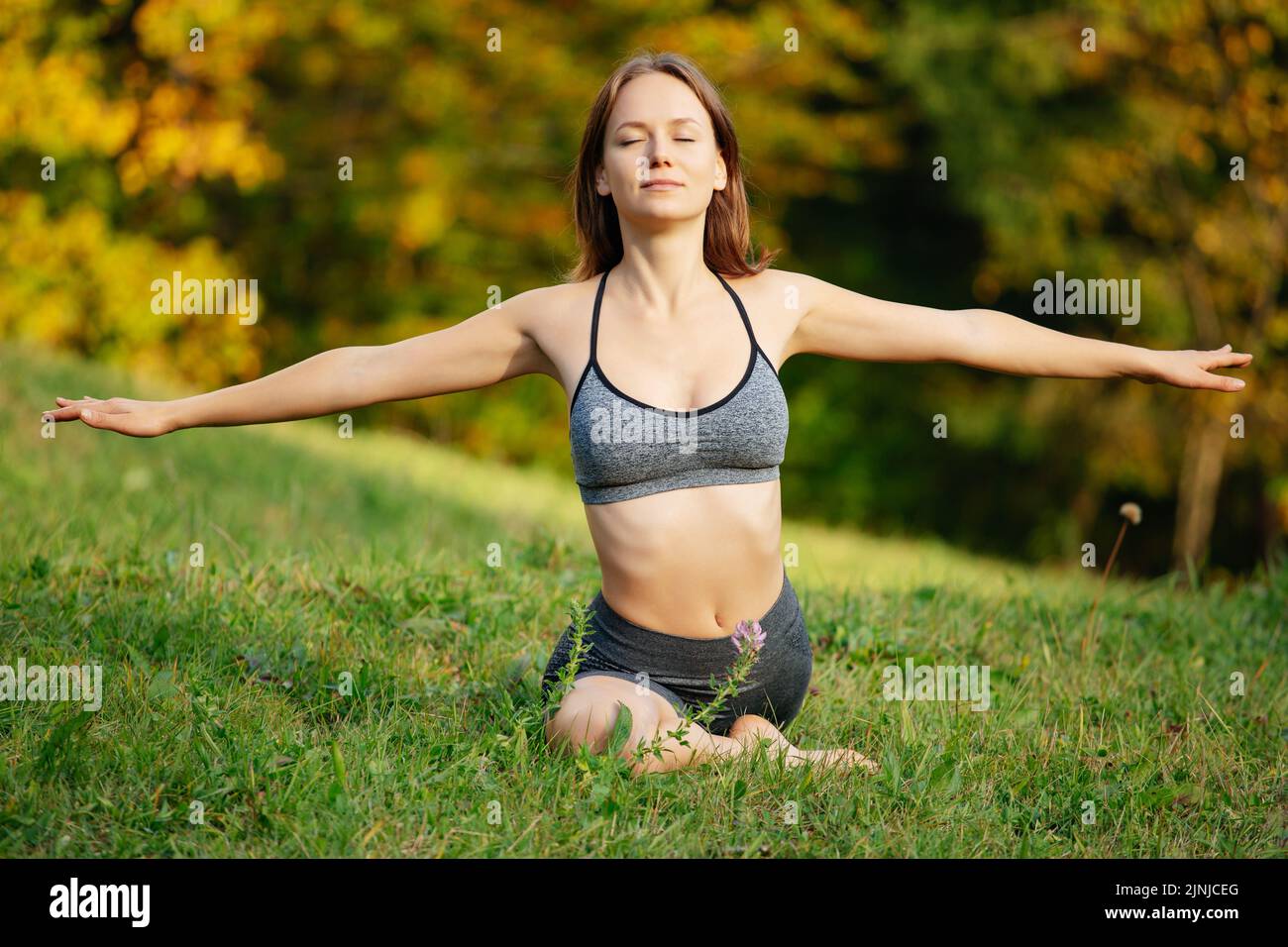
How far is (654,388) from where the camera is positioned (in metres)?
2.99

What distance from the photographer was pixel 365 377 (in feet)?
10.4

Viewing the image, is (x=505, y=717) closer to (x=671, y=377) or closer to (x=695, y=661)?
(x=695, y=661)

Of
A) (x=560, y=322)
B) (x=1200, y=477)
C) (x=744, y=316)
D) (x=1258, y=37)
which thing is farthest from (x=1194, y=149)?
(x=560, y=322)

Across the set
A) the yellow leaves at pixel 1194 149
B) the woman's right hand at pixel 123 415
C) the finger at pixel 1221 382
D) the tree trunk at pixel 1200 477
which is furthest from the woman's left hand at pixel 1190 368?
the yellow leaves at pixel 1194 149

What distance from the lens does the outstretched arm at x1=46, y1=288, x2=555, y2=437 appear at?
10.4 ft

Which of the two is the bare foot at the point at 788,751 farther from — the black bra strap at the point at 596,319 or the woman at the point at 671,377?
the black bra strap at the point at 596,319

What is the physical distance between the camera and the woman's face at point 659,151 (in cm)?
302

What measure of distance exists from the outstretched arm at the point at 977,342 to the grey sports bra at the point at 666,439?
312 millimetres

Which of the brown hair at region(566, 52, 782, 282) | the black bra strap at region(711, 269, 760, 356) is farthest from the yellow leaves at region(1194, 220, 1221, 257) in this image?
the black bra strap at region(711, 269, 760, 356)

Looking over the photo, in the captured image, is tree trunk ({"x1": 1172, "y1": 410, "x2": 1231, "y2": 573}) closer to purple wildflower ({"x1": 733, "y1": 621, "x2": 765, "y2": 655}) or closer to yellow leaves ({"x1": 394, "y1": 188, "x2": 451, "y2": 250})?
yellow leaves ({"x1": 394, "y1": 188, "x2": 451, "y2": 250})

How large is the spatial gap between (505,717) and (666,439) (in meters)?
0.82

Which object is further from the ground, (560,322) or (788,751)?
(560,322)
